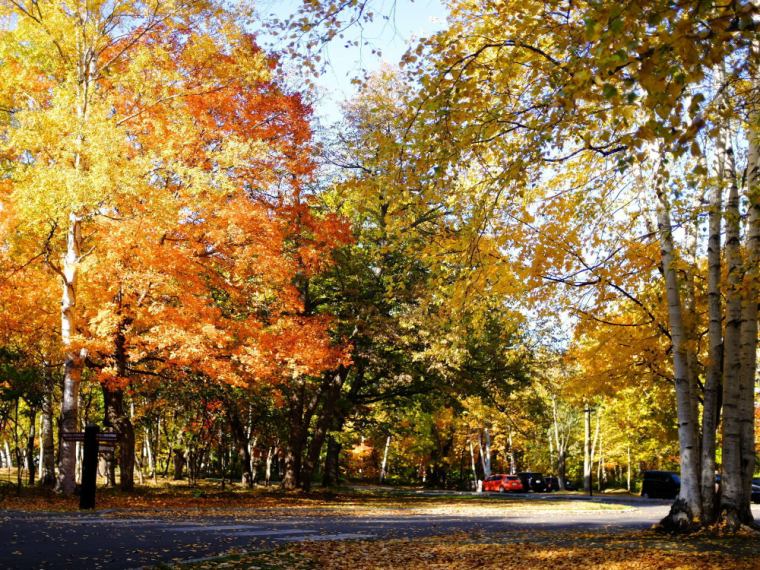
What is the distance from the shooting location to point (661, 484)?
32406 mm

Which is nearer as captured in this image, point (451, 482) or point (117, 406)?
point (117, 406)

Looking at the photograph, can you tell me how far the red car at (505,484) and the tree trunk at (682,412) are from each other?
30.6 m

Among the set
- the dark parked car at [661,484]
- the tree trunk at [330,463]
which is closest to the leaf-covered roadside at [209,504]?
the tree trunk at [330,463]

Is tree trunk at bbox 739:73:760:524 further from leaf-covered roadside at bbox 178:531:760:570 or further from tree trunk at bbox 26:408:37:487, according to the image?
tree trunk at bbox 26:408:37:487

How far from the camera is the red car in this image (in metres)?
40.0

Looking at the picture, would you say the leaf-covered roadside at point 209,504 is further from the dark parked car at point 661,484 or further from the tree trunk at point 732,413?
the dark parked car at point 661,484

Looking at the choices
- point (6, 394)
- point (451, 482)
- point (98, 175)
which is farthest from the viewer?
point (451, 482)

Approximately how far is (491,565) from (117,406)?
15350 millimetres

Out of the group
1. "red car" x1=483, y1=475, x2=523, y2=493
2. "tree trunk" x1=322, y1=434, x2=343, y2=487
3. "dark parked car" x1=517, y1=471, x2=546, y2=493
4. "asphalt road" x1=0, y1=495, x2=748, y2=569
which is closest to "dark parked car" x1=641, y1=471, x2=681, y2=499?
"red car" x1=483, y1=475, x2=523, y2=493

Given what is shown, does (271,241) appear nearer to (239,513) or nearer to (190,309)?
(190,309)

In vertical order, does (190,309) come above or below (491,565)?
above

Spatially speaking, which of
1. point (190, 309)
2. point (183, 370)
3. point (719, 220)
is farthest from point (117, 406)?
point (719, 220)

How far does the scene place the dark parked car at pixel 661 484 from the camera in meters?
32.2

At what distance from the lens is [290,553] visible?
8008mm
